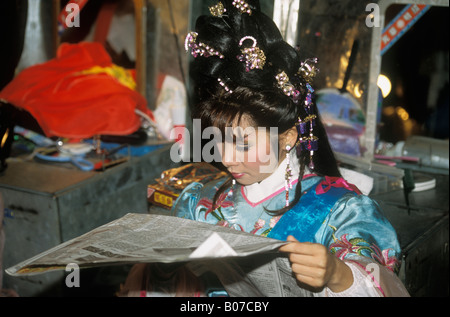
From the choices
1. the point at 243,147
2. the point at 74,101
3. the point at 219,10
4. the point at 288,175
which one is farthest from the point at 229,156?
the point at 74,101

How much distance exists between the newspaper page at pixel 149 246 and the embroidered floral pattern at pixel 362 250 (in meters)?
0.29

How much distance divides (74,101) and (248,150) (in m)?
1.92

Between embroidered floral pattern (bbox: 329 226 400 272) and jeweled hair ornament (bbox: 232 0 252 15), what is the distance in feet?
2.39

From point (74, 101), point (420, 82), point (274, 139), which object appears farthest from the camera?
point (420, 82)

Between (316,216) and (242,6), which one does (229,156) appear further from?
(242,6)

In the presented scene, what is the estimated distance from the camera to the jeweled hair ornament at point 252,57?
1401 mm

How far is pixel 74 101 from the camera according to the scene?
10.1 feet

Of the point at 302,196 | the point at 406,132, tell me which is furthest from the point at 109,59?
the point at 302,196

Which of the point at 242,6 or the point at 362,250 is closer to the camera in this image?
the point at 362,250

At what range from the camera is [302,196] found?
1531mm

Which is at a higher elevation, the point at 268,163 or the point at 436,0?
the point at 436,0

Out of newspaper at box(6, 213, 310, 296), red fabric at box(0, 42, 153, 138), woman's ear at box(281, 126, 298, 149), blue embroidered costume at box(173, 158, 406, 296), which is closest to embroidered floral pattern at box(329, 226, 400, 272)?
blue embroidered costume at box(173, 158, 406, 296)
